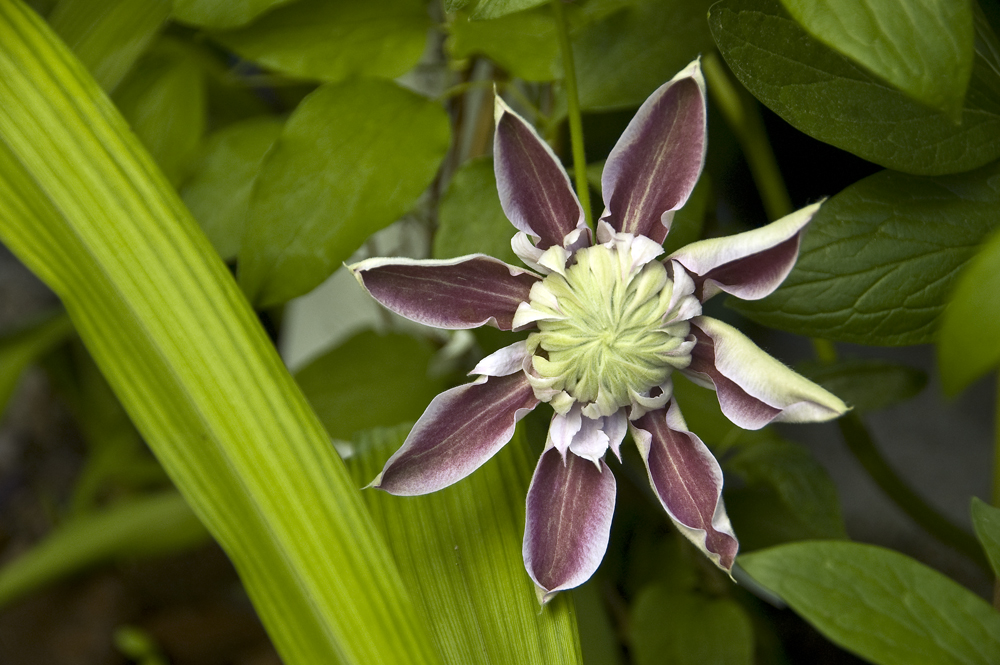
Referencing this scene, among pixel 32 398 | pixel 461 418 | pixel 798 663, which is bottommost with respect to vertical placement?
pixel 798 663

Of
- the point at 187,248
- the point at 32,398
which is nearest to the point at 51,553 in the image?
the point at 32,398

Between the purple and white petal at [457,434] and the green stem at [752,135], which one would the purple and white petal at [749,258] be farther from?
the green stem at [752,135]

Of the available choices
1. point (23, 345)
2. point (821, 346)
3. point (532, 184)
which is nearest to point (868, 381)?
point (821, 346)

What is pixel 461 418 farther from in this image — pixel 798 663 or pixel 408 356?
pixel 798 663

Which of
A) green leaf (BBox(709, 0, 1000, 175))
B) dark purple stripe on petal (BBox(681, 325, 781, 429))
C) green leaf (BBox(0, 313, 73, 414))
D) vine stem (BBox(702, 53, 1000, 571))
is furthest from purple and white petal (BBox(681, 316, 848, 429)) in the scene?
green leaf (BBox(0, 313, 73, 414))

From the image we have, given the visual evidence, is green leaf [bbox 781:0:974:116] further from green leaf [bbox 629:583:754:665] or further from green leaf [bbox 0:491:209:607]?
green leaf [bbox 0:491:209:607]

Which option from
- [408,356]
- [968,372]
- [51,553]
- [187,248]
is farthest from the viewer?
[51,553]
